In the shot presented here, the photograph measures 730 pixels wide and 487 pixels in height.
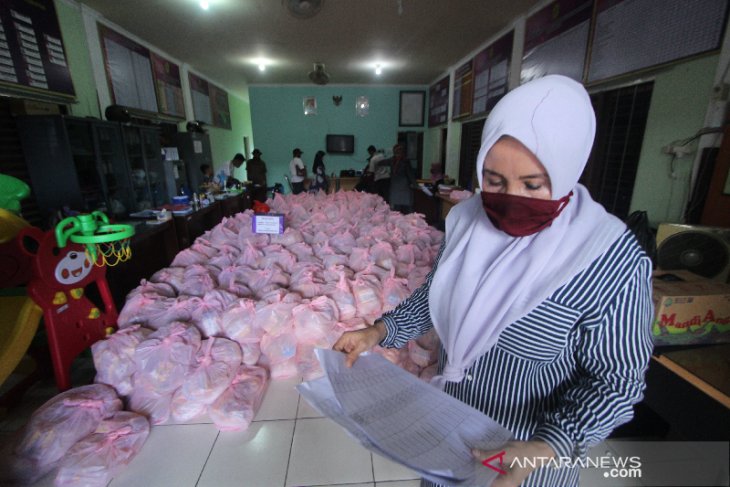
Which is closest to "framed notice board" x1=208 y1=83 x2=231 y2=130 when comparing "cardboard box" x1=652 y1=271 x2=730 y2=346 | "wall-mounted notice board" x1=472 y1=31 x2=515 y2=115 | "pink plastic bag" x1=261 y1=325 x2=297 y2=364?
"wall-mounted notice board" x1=472 y1=31 x2=515 y2=115

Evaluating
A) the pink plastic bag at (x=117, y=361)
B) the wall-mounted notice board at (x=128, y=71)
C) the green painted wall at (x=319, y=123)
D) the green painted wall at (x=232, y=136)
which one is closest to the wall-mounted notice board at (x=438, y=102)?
the green painted wall at (x=319, y=123)

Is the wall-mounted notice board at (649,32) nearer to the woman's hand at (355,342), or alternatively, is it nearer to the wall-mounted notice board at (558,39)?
the wall-mounted notice board at (558,39)

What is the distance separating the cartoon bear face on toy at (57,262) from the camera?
160 centimetres

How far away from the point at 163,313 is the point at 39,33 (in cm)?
323

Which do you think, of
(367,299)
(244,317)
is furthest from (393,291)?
(244,317)

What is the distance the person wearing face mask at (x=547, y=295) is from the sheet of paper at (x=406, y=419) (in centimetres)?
5

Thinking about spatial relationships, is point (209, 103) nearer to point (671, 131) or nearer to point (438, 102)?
point (438, 102)

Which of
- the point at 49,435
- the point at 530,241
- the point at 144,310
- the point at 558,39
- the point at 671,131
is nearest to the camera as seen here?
the point at 530,241

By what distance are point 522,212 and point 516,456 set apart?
46 centimetres

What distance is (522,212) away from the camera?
2.22ft

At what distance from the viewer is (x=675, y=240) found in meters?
1.66

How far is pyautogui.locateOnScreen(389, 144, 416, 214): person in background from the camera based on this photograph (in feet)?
16.8

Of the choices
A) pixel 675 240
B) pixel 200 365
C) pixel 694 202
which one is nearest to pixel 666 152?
pixel 694 202

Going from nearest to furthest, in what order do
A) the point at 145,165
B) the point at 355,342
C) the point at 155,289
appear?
the point at 355,342, the point at 155,289, the point at 145,165
